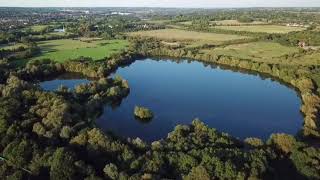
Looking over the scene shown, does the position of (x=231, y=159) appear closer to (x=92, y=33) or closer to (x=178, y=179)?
(x=178, y=179)

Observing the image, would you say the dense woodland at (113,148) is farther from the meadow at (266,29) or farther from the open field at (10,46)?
the meadow at (266,29)

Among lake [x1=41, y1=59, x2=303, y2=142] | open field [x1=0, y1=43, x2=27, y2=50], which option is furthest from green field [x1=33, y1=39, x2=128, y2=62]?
lake [x1=41, y1=59, x2=303, y2=142]

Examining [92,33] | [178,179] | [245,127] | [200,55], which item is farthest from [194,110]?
[92,33]

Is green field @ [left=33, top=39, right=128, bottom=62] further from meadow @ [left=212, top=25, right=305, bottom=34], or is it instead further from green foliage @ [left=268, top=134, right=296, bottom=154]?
green foliage @ [left=268, top=134, right=296, bottom=154]

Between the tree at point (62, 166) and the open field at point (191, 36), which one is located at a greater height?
the open field at point (191, 36)

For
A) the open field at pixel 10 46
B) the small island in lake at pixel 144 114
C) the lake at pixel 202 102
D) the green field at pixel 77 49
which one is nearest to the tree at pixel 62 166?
the lake at pixel 202 102

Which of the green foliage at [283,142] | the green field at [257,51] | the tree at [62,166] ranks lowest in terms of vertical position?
the green foliage at [283,142]
